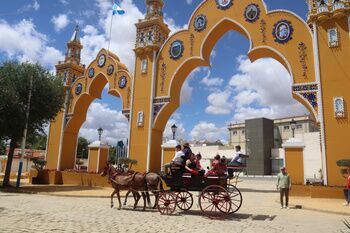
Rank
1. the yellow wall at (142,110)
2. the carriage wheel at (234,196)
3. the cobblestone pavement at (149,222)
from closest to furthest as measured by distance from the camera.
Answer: the cobblestone pavement at (149,222) → the carriage wheel at (234,196) → the yellow wall at (142,110)

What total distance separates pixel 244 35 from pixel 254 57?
164 centimetres

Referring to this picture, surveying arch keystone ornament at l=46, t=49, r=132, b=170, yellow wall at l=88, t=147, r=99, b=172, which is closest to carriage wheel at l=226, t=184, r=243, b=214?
yellow wall at l=88, t=147, r=99, b=172

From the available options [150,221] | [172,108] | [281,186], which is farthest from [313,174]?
[150,221]

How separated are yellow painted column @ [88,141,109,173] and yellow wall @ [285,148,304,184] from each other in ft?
47.3

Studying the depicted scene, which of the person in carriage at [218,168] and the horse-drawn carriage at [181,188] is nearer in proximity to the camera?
the horse-drawn carriage at [181,188]

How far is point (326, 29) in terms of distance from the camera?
1708 centimetres

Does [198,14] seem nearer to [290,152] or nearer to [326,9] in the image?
[326,9]

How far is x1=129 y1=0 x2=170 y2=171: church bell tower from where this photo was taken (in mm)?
21516

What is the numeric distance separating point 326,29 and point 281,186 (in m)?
9.72

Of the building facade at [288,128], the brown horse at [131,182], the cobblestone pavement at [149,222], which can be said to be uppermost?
the building facade at [288,128]

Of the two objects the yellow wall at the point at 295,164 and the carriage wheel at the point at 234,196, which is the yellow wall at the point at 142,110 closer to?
the yellow wall at the point at 295,164

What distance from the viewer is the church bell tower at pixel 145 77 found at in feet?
70.6

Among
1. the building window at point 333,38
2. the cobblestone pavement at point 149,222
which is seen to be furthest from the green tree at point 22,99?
the building window at point 333,38

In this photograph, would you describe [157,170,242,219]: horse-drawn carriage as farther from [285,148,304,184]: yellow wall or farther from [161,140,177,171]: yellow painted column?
[161,140,177,171]: yellow painted column
